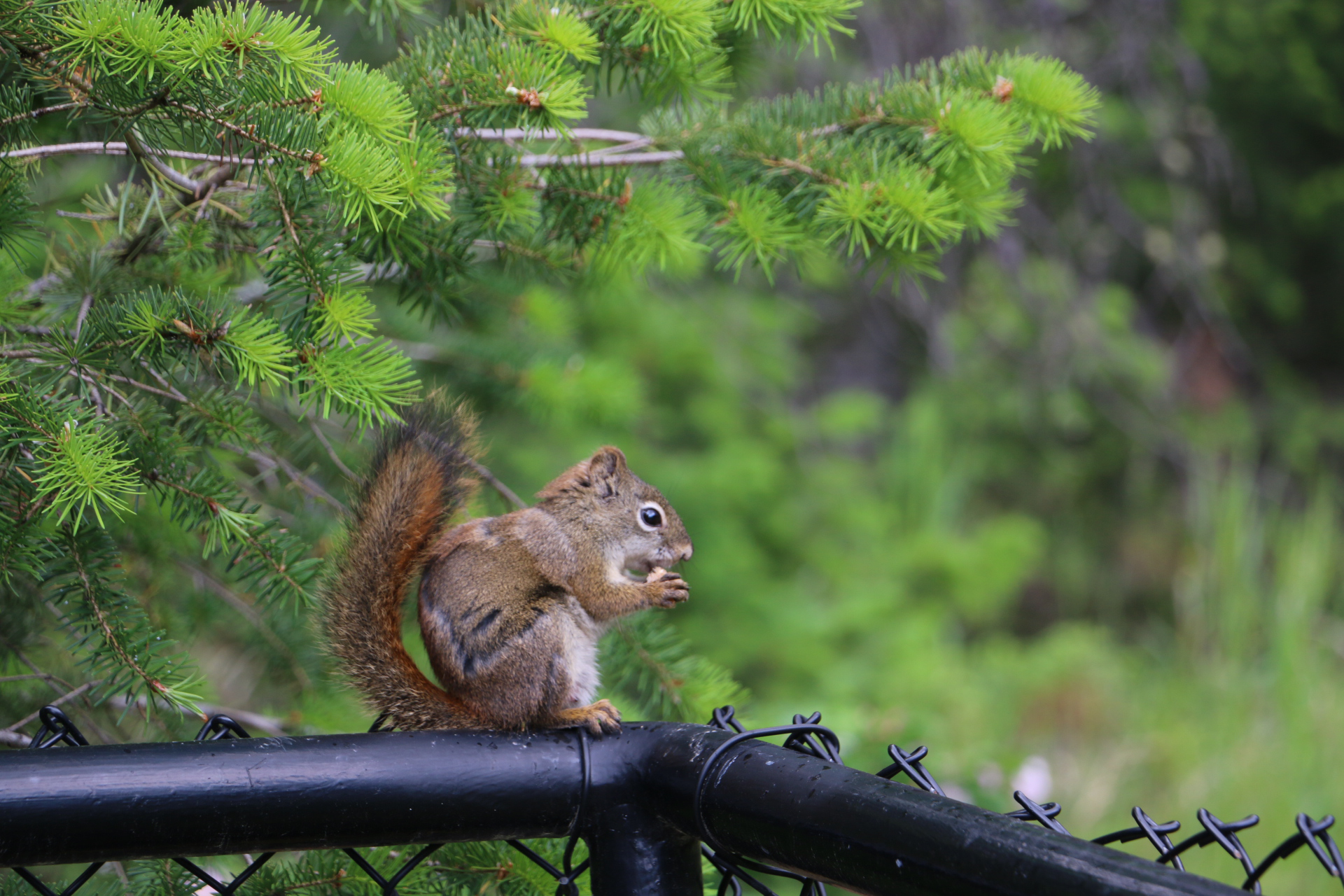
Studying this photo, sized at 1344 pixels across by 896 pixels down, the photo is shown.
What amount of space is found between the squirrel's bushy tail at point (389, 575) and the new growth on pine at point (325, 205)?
0.17 feet

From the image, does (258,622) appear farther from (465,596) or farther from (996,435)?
(996,435)

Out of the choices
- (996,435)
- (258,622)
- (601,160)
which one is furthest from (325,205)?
(996,435)

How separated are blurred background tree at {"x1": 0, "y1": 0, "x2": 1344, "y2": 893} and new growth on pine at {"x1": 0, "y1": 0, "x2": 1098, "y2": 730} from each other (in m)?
0.06

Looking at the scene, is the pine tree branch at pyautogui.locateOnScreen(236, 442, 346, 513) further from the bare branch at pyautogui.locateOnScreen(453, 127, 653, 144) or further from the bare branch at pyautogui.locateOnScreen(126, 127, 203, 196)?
the bare branch at pyautogui.locateOnScreen(453, 127, 653, 144)

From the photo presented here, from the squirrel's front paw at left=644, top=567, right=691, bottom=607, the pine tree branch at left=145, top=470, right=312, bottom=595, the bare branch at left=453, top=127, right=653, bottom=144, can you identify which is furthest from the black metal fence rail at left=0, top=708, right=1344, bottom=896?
the bare branch at left=453, top=127, right=653, bottom=144

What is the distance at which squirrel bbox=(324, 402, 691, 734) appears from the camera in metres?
0.98

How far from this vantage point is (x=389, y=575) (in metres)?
1.00

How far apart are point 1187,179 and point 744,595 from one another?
2864 millimetres

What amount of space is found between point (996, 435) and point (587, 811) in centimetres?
441

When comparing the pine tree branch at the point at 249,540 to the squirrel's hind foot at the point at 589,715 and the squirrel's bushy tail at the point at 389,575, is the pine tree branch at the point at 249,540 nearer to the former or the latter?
the squirrel's bushy tail at the point at 389,575

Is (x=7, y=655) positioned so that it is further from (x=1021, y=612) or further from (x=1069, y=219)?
(x=1021, y=612)

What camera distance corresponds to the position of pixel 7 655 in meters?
1.10

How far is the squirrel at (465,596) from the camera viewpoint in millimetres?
981

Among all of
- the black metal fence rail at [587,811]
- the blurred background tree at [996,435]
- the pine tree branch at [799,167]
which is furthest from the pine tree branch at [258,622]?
the pine tree branch at [799,167]
